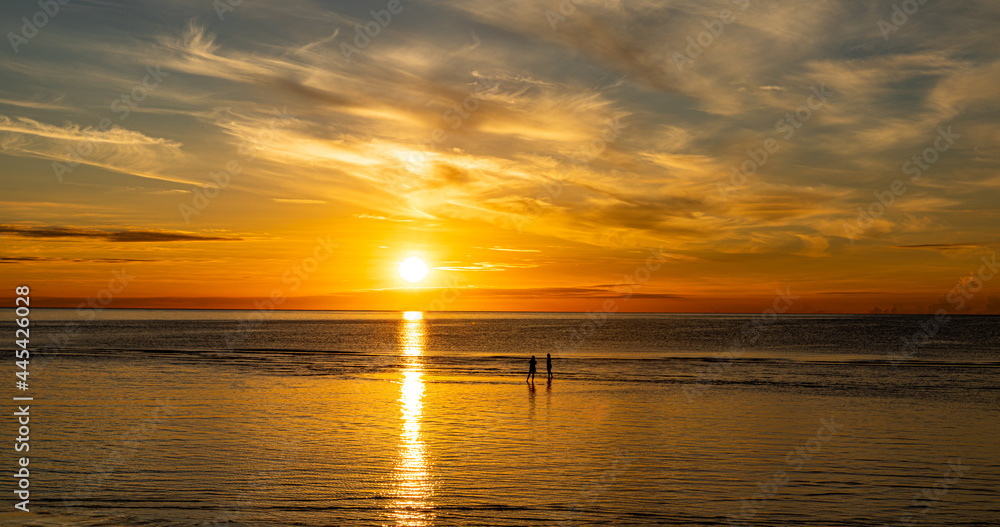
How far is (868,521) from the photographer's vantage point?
53.8 ft

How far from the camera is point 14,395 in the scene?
35344 mm

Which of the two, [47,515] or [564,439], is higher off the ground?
[564,439]

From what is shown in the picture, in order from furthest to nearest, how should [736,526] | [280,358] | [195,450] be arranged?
[280,358]
[195,450]
[736,526]

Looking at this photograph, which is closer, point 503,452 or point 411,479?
point 411,479

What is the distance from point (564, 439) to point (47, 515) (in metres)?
16.9

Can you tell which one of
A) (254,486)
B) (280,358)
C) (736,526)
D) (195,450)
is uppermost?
(280,358)

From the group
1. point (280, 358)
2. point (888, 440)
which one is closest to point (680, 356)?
point (280, 358)

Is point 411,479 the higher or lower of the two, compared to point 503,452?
lower

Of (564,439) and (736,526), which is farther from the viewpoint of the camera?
(564,439)

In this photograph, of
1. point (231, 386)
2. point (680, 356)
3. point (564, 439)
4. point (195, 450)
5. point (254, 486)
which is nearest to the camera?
point (254, 486)

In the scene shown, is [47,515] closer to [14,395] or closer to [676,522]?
[676,522]

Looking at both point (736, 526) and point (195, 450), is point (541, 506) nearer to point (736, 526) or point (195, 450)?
point (736, 526)

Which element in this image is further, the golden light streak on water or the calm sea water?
the calm sea water

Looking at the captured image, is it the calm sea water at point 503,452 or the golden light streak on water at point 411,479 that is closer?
the golden light streak on water at point 411,479
